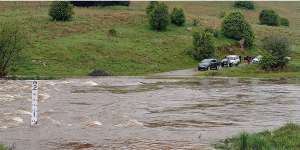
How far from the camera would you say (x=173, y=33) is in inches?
3361

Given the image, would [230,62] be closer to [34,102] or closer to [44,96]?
[44,96]

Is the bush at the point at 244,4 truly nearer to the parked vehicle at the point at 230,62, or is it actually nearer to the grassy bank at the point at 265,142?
the parked vehicle at the point at 230,62

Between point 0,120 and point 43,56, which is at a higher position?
point 0,120

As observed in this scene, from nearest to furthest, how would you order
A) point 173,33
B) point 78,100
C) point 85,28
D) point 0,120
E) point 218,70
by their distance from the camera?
point 0,120 → point 78,100 → point 218,70 → point 85,28 → point 173,33

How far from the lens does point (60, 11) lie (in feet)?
268

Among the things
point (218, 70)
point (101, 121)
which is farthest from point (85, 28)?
point (101, 121)

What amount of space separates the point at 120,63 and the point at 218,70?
11150mm

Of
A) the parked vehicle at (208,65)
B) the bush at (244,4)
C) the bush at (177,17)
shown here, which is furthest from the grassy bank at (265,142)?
the bush at (244,4)

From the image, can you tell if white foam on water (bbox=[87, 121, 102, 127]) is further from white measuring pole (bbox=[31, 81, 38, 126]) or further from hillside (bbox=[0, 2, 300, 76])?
hillside (bbox=[0, 2, 300, 76])

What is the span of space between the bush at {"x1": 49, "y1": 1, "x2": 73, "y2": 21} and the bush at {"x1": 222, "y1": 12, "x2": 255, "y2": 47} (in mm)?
22775

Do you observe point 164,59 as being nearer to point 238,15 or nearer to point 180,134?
point 238,15

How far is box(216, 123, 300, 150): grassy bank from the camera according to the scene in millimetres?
16719

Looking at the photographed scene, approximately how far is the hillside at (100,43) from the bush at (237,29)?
2087mm

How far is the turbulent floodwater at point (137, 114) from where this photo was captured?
19.2 metres
